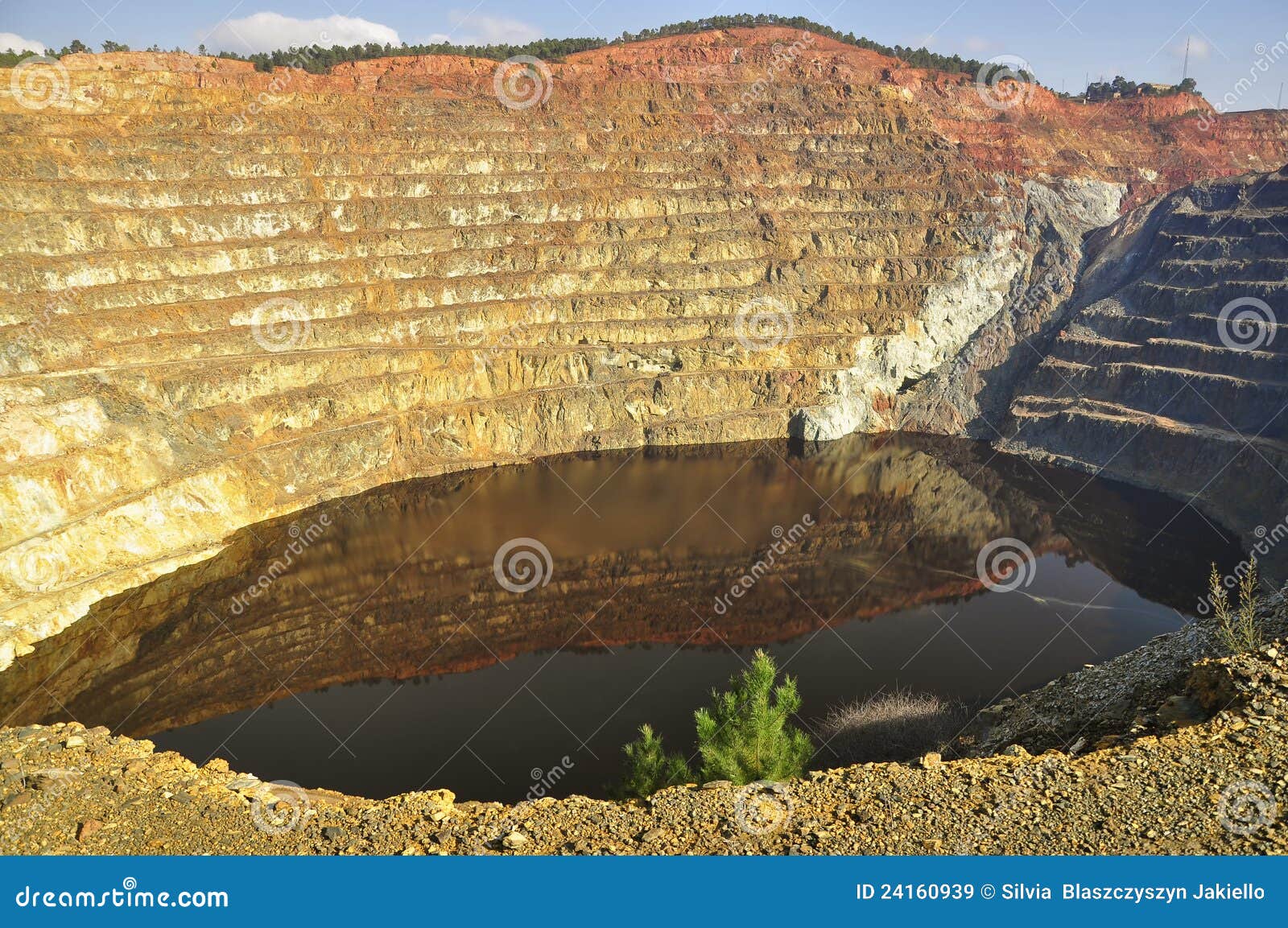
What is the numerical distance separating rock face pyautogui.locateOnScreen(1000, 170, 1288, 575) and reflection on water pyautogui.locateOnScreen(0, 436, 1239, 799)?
2.96 meters

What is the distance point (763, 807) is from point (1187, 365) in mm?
48314

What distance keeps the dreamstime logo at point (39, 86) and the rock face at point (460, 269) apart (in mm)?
180

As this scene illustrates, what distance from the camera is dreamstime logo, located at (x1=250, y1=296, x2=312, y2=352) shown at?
5022 cm

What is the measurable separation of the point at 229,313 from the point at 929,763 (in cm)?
4728

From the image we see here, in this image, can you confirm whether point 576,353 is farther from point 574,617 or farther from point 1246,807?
point 1246,807

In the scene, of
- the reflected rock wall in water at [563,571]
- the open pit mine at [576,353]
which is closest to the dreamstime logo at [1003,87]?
the open pit mine at [576,353]

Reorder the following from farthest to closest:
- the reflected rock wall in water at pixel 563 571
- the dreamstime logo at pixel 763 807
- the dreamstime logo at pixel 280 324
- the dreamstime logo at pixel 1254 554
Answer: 1. the dreamstime logo at pixel 280 324
2. the dreamstime logo at pixel 1254 554
3. the reflected rock wall in water at pixel 563 571
4. the dreamstime logo at pixel 763 807

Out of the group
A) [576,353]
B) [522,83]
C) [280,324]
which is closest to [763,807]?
[576,353]

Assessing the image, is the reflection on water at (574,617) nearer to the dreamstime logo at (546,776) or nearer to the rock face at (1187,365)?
the dreamstime logo at (546,776)

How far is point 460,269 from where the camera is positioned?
58.8 metres

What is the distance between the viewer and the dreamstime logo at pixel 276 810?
1745 centimetres

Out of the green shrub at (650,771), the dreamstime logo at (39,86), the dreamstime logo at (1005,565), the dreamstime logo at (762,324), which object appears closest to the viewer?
the green shrub at (650,771)

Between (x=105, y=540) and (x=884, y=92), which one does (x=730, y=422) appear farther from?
(x=884, y=92)

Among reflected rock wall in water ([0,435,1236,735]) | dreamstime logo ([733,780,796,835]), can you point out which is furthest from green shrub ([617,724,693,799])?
reflected rock wall in water ([0,435,1236,735])
